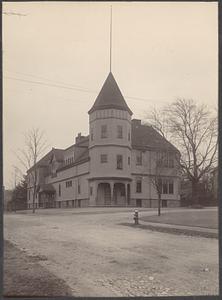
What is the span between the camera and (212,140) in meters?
4.59

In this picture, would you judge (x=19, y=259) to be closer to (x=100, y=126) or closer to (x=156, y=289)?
(x=156, y=289)

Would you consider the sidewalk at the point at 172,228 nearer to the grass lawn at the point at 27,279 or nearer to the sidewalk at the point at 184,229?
the sidewalk at the point at 184,229

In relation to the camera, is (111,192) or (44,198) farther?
(111,192)

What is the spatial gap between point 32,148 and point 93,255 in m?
1.84

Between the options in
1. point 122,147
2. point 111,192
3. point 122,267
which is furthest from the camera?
point 111,192

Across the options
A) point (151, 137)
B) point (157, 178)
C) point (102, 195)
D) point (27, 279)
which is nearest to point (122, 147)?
point (102, 195)

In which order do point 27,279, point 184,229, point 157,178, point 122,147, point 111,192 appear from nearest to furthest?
point 27,279 → point 157,178 → point 184,229 → point 122,147 → point 111,192

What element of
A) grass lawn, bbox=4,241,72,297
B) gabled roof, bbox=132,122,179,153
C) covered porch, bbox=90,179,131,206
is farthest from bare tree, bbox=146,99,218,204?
covered porch, bbox=90,179,131,206

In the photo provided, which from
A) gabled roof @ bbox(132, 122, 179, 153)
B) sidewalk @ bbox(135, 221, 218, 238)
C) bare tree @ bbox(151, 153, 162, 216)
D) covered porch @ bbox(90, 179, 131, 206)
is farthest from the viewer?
covered porch @ bbox(90, 179, 131, 206)

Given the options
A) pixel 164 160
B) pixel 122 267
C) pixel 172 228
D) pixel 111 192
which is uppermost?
pixel 164 160

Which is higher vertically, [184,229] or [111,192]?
[111,192]

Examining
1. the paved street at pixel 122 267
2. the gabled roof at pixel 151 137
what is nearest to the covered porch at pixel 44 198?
the paved street at pixel 122 267

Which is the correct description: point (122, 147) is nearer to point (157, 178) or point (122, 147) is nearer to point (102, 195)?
point (102, 195)

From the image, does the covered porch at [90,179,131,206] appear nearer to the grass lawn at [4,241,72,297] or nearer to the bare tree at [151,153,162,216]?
the bare tree at [151,153,162,216]
